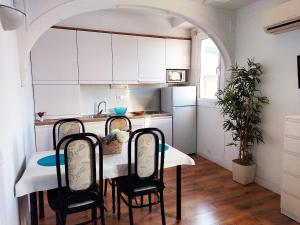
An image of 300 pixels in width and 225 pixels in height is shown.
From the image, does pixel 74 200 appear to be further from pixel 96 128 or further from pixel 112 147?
pixel 96 128

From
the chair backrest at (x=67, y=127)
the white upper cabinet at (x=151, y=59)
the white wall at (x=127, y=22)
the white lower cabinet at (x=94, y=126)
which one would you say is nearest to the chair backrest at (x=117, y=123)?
the chair backrest at (x=67, y=127)

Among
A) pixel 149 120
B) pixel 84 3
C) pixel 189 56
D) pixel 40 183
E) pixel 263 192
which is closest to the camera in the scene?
pixel 40 183

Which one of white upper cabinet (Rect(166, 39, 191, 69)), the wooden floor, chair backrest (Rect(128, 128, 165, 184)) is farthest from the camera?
white upper cabinet (Rect(166, 39, 191, 69))

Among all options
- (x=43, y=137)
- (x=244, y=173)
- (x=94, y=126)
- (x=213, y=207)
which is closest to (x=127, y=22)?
(x=94, y=126)

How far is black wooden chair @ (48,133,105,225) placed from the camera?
5.98ft

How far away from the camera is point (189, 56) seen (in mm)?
4703

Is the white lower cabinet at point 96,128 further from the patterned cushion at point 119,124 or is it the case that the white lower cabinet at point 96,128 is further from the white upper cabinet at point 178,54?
the white upper cabinet at point 178,54

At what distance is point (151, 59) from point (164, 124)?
50.7 inches

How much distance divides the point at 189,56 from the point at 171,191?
9.26ft

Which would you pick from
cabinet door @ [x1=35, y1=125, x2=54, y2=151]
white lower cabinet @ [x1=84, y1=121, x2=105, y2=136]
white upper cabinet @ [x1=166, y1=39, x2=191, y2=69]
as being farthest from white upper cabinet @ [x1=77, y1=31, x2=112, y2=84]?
white upper cabinet @ [x1=166, y1=39, x2=191, y2=69]

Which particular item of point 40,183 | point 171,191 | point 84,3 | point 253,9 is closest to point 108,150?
point 40,183

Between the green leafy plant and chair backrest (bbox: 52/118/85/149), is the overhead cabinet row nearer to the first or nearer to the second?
chair backrest (bbox: 52/118/85/149)

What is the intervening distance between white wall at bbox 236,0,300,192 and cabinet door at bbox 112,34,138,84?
1.84m

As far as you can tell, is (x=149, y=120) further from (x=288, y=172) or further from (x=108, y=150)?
(x=288, y=172)
